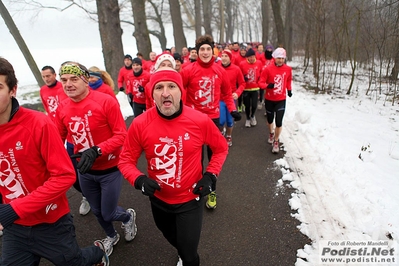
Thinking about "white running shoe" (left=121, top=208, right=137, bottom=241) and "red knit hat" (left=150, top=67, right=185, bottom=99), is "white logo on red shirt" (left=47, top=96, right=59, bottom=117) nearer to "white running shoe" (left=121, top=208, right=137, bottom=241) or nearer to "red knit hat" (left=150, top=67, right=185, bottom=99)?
"white running shoe" (left=121, top=208, right=137, bottom=241)

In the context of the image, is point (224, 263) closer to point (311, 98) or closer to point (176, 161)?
point (176, 161)

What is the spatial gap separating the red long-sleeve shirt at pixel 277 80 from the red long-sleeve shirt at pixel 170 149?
3443 millimetres

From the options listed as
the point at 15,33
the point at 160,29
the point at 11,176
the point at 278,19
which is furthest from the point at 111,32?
the point at 160,29

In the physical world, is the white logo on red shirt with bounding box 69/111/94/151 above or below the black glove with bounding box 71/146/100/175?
above

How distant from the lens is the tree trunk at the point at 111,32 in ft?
32.9

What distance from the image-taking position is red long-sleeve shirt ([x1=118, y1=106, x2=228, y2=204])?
2.04 metres

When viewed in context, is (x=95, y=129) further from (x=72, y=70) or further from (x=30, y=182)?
(x=30, y=182)

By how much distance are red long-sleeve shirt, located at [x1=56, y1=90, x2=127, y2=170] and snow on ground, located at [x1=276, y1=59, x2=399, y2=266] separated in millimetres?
2438

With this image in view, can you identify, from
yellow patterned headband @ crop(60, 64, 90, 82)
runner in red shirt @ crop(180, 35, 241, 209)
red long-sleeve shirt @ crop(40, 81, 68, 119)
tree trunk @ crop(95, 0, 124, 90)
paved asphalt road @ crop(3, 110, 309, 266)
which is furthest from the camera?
tree trunk @ crop(95, 0, 124, 90)

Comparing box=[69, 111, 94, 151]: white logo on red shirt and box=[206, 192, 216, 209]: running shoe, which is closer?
box=[69, 111, 94, 151]: white logo on red shirt

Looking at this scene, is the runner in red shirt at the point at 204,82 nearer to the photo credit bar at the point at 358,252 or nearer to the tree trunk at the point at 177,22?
the photo credit bar at the point at 358,252

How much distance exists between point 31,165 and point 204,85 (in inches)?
109

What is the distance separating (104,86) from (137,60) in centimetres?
257

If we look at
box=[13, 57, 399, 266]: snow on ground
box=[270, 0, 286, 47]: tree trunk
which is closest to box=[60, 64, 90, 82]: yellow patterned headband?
box=[13, 57, 399, 266]: snow on ground
